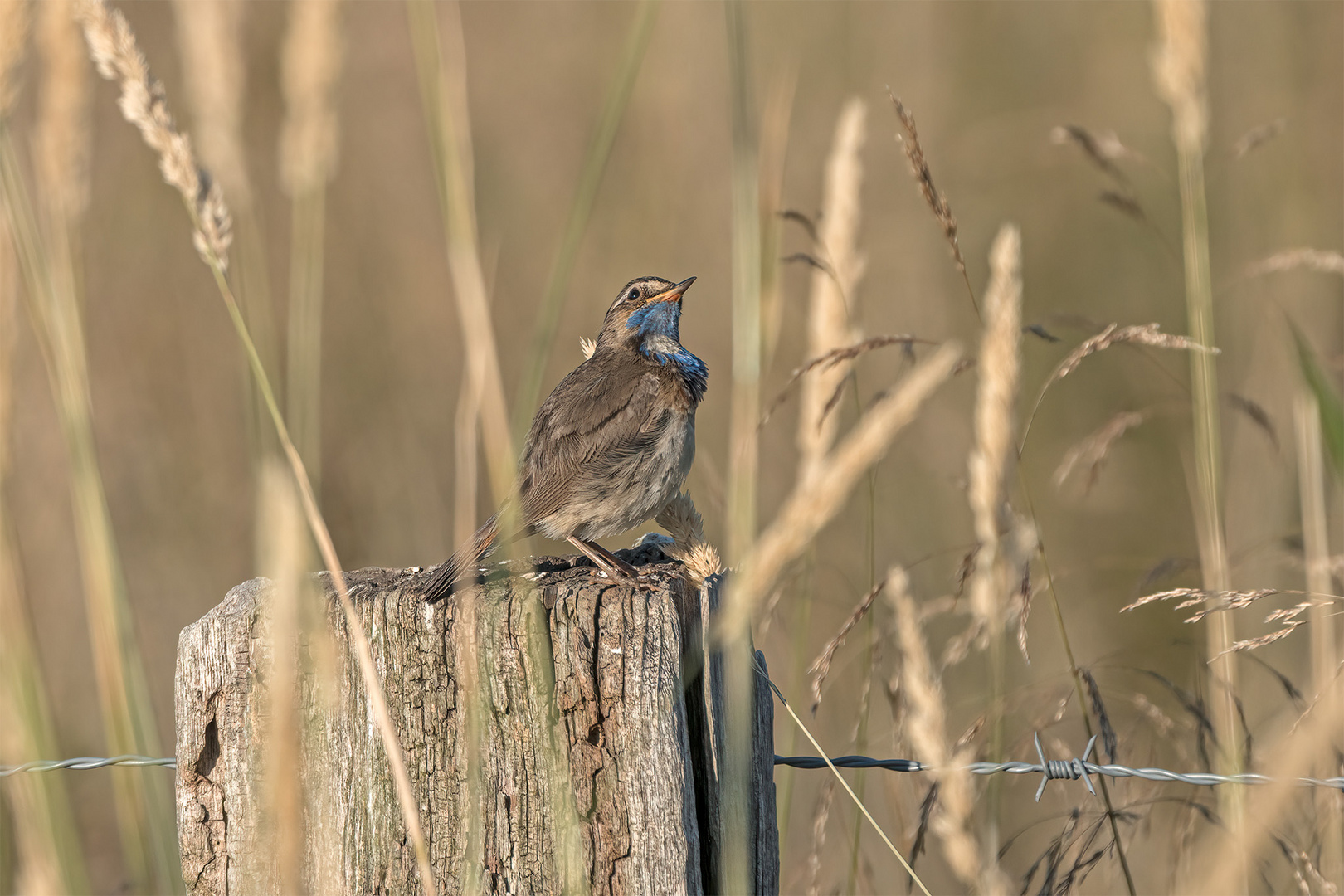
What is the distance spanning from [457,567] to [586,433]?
1.71 metres

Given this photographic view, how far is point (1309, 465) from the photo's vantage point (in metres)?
→ 2.97

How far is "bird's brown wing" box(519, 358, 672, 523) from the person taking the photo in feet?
11.4

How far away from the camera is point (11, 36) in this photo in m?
1.81

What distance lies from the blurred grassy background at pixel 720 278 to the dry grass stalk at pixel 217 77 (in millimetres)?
3249

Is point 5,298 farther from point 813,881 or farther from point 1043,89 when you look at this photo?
point 1043,89

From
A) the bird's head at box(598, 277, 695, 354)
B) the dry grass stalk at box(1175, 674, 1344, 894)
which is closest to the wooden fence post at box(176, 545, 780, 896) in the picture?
the dry grass stalk at box(1175, 674, 1344, 894)

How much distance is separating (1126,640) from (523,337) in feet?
11.1

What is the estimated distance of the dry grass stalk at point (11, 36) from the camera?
180 cm

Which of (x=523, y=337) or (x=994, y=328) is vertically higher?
(x=523, y=337)

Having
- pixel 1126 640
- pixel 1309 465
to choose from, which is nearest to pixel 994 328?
pixel 1309 465

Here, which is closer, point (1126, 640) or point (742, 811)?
point (742, 811)

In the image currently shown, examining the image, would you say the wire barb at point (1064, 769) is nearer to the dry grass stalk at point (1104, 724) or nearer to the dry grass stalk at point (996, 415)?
the dry grass stalk at point (1104, 724)

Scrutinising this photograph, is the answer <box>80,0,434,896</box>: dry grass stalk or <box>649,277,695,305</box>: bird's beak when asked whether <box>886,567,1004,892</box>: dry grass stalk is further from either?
<box>649,277,695,305</box>: bird's beak

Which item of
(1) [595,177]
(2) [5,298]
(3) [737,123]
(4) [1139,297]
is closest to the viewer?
(3) [737,123]
